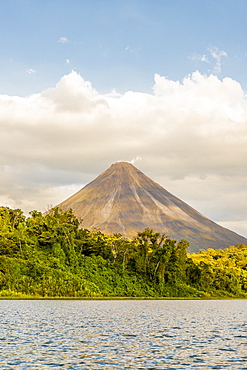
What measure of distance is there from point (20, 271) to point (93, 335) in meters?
88.1

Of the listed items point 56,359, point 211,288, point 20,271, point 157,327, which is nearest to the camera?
point 56,359

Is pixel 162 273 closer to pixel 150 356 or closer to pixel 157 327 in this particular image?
pixel 157 327

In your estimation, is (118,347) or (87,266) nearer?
(118,347)

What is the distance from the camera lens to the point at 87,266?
140m

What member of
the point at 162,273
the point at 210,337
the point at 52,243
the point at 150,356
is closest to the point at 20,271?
the point at 52,243

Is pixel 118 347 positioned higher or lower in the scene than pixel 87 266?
lower

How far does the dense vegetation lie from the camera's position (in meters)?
123

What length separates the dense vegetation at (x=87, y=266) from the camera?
4860 inches

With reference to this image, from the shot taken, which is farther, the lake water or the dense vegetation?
the dense vegetation

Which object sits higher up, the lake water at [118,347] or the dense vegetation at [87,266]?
the dense vegetation at [87,266]

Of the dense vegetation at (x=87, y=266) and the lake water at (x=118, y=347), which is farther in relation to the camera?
the dense vegetation at (x=87, y=266)

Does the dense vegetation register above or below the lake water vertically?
above

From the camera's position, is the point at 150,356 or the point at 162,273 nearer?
the point at 150,356

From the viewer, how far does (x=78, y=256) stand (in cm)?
14350
